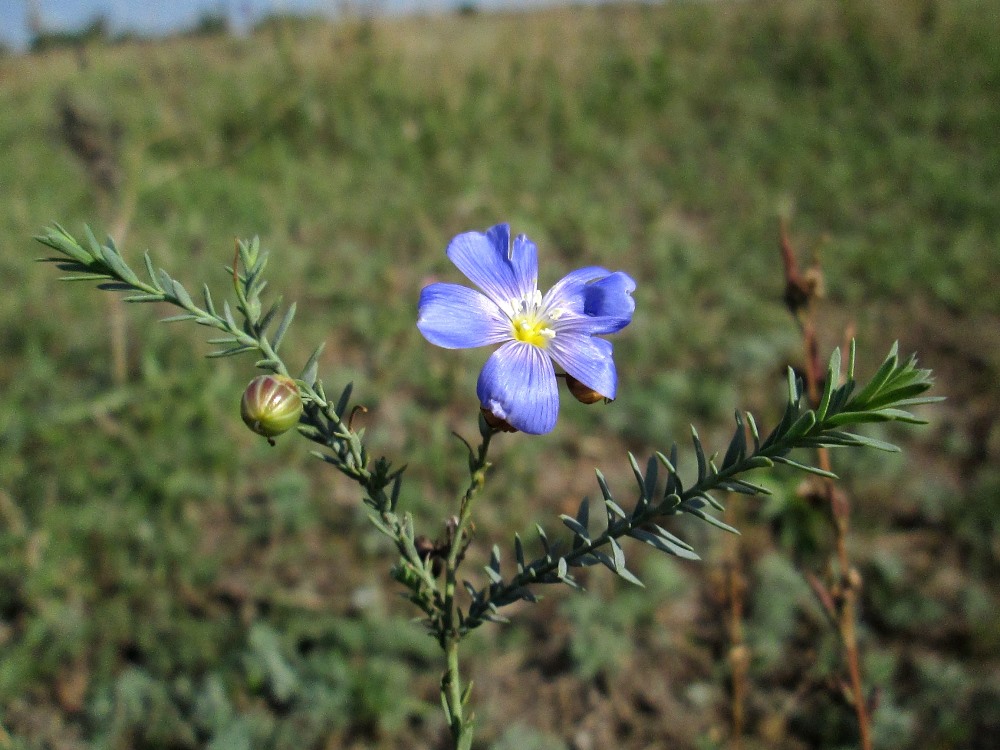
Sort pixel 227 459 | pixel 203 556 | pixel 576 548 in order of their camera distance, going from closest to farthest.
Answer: pixel 576 548, pixel 203 556, pixel 227 459

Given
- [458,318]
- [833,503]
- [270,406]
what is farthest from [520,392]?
[833,503]

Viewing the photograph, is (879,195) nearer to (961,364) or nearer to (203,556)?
(961,364)

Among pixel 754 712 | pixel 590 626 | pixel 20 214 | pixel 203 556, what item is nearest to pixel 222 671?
pixel 203 556

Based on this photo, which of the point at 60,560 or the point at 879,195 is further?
the point at 879,195

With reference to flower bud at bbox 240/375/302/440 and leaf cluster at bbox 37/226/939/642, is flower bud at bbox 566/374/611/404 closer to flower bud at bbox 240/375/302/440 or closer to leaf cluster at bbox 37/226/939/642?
leaf cluster at bbox 37/226/939/642

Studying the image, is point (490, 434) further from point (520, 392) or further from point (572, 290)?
point (572, 290)

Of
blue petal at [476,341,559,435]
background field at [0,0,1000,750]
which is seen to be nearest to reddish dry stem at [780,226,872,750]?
background field at [0,0,1000,750]
